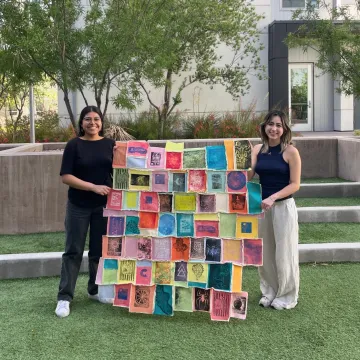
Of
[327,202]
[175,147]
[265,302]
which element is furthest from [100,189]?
[327,202]

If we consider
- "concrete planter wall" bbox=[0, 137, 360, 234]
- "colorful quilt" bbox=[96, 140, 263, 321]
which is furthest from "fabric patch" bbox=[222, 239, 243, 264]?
"concrete planter wall" bbox=[0, 137, 360, 234]

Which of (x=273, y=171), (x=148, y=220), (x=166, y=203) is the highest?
(x=273, y=171)

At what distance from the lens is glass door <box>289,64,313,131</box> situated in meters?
22.7

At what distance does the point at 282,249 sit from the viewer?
461cm

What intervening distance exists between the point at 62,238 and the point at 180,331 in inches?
131

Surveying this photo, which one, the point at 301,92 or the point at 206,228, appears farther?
the point at 301,92

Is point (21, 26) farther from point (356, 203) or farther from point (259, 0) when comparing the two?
point (259, 0)

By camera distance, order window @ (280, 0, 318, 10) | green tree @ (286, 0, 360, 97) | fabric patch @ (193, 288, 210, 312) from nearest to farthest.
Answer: fabric patch @ (193, 288, 210, 312)
green tree @ (286, 0, 360, 97)
window @ (280, 0, 318, 10)

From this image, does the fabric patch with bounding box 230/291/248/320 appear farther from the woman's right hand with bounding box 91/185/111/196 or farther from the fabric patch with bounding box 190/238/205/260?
the woman's right hand with bounding box 91/185/111/196

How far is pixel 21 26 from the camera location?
10383 mm

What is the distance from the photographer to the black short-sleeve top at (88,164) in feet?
14.9

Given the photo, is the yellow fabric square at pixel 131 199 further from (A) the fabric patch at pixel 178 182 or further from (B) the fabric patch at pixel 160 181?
(A) the fabric patch at pixel 178 182

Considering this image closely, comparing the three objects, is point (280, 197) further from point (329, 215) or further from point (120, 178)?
point (329, 215)

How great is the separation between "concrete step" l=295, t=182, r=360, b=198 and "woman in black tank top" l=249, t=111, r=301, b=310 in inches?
196
